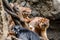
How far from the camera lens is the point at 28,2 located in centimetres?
357

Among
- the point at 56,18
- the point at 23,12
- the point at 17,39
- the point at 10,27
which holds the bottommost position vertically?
the point at 17,39

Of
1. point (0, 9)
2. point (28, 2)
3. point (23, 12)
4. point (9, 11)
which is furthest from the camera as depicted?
point (28, 2)

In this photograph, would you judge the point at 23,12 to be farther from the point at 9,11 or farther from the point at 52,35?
the point at 52,35

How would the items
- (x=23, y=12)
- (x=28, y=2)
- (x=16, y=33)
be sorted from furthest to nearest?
(x=28, y=2) → (x=23, y=12) → (x=16, y=33)

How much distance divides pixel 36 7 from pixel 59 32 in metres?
0.48

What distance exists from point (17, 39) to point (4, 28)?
113 millimetres

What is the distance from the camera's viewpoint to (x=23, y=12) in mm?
1959

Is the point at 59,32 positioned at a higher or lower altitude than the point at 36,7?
lower

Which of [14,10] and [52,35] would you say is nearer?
[14,10]

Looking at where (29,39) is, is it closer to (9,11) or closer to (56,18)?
(9,11)

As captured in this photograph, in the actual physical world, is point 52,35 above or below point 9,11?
above

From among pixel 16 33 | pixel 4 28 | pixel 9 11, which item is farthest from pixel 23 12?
pixel 4 28

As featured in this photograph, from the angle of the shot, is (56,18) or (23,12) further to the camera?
(56,18)

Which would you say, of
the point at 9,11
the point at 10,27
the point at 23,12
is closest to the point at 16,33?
the point at 10,27
